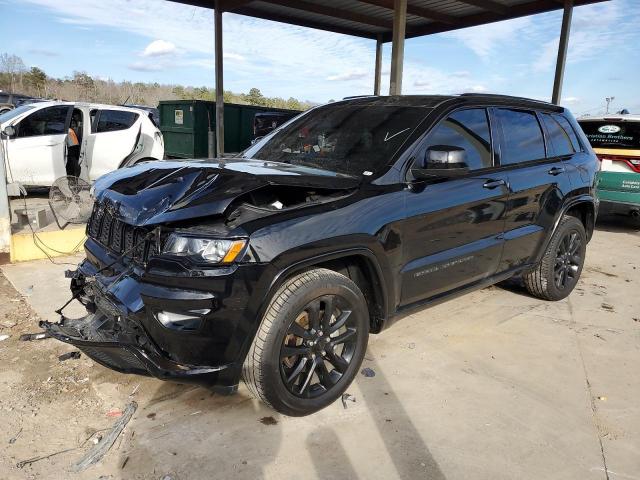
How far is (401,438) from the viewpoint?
9.00 ft

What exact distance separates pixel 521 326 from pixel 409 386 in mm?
1558

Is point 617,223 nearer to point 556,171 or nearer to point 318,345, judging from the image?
point 556,171

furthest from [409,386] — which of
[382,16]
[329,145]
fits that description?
[382,16]

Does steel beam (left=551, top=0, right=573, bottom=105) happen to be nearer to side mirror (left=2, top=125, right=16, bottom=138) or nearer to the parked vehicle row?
the parked vehicle row

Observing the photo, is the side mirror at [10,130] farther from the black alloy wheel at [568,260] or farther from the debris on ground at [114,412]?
the black alloy wheel at [568,260]

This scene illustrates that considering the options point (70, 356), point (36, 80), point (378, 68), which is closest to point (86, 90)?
point (36, 80)

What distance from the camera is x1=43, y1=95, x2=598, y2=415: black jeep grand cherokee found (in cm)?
246

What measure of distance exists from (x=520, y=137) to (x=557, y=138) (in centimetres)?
67

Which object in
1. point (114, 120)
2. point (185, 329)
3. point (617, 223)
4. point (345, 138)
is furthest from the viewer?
point (617, 223)

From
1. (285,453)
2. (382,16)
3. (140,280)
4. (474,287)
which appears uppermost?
(382,16)

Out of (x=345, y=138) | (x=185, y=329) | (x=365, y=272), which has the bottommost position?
(x=185, y=329)

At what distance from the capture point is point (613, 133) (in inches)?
313

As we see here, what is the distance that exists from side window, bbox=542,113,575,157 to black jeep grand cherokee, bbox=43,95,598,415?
35cm

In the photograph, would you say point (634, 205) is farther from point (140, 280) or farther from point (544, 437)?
point (140, 280)
